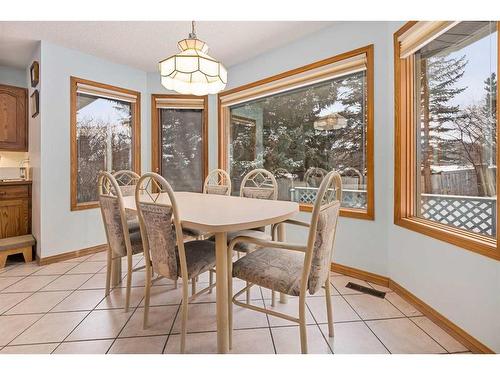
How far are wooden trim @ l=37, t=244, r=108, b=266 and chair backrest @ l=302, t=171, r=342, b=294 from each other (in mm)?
2950

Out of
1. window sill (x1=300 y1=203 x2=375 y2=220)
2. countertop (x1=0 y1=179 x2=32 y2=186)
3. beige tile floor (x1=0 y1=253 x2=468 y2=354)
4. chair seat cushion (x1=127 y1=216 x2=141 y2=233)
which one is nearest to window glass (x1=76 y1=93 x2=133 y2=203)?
countertop (x1=0 y1=179 x2=32 y2=186)

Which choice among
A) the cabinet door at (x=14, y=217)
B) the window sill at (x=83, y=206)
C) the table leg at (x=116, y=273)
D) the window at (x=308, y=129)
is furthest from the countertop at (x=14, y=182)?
the window at (x=308, y=129)

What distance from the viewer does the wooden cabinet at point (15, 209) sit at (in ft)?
9.77

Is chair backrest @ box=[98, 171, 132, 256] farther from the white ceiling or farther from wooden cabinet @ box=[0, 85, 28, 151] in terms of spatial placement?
wooden cabinet @ box=[0, 85, 28, 151]

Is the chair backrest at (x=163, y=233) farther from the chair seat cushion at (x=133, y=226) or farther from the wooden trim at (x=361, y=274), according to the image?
the wooden trim at (x=361, y=274)

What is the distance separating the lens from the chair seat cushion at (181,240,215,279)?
58.6 inches

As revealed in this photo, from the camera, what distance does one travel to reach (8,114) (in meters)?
3.21

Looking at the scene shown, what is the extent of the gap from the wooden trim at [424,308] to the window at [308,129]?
0.54m

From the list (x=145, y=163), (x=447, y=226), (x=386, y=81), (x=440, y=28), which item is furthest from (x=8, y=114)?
(x=447, y=226)

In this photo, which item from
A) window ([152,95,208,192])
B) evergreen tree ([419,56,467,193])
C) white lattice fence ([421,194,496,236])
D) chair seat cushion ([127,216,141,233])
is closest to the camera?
white lattice fence ([421,194,496,236])

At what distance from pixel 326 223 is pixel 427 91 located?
1.47m
